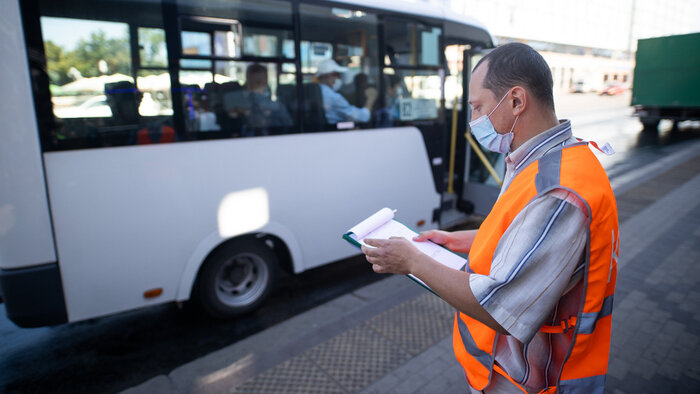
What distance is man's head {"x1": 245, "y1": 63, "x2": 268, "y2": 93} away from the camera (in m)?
3.94

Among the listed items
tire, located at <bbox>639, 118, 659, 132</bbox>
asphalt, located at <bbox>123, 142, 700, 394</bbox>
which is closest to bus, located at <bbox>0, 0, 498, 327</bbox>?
asphalt, located at <bbox>123, 142, 700, 394</bbox>

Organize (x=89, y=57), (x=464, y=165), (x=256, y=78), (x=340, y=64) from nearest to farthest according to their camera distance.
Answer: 1. (x=89, y=57)
2. (x=256, y=78)
3. (x=340, y=64)
4. (x=464, y=165)

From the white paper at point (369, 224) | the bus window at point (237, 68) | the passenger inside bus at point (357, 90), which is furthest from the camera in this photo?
the passenger inside bus at point (357, 90)

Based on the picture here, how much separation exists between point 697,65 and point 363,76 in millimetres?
19668

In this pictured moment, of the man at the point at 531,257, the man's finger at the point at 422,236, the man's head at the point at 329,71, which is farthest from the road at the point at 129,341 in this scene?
the man at the point at 531,257

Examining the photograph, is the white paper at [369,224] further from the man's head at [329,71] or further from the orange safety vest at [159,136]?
the man's head at [329,71]

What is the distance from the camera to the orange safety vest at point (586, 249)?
1211 mm

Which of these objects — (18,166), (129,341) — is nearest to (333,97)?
(18,166)

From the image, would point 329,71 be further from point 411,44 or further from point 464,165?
point 464,165

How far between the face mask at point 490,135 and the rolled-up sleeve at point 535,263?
0.36 m

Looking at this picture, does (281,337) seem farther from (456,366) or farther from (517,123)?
(517,123)

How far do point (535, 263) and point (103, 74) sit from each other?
337 centimetres

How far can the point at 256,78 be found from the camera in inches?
157

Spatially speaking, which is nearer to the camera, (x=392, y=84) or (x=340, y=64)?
(x=340, y=64)
